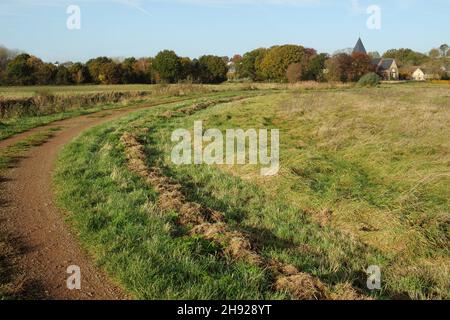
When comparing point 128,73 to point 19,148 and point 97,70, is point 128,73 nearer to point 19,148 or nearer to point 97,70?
point 97,70

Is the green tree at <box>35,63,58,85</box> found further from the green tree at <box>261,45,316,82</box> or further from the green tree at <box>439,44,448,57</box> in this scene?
the green tree at <box>439,44,448,57</box>

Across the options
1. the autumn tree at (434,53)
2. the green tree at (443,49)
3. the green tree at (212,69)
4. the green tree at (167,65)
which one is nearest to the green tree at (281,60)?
the green tree at (212,69)

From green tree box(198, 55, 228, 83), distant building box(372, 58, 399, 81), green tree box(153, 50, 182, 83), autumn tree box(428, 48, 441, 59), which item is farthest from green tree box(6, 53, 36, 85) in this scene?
autumn tree box(428, 48, 441, 59)

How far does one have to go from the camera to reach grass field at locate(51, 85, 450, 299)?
4.93m

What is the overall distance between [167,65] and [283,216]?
217 feet

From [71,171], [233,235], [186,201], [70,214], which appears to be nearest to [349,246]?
[233,235]

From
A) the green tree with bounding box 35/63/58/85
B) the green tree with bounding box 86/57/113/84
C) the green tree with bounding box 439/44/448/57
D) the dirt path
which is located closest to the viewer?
the dirt path

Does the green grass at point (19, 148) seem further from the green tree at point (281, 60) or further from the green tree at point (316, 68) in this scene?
the green tree at point (281, 60)

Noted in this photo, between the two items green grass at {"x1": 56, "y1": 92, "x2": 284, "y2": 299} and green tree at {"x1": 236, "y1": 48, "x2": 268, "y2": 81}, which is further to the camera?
green tree at {"x1": 236, "y1": 48, "x2": 268, "y2": 81}

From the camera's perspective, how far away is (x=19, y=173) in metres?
9.11

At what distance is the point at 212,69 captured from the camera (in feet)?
253

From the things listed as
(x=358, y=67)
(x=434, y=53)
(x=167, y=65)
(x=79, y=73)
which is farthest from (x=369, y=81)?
(x=434, y=53)

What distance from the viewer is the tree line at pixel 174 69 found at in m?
66.0

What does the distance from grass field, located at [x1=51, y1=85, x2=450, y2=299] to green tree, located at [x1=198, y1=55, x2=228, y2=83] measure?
214ft
